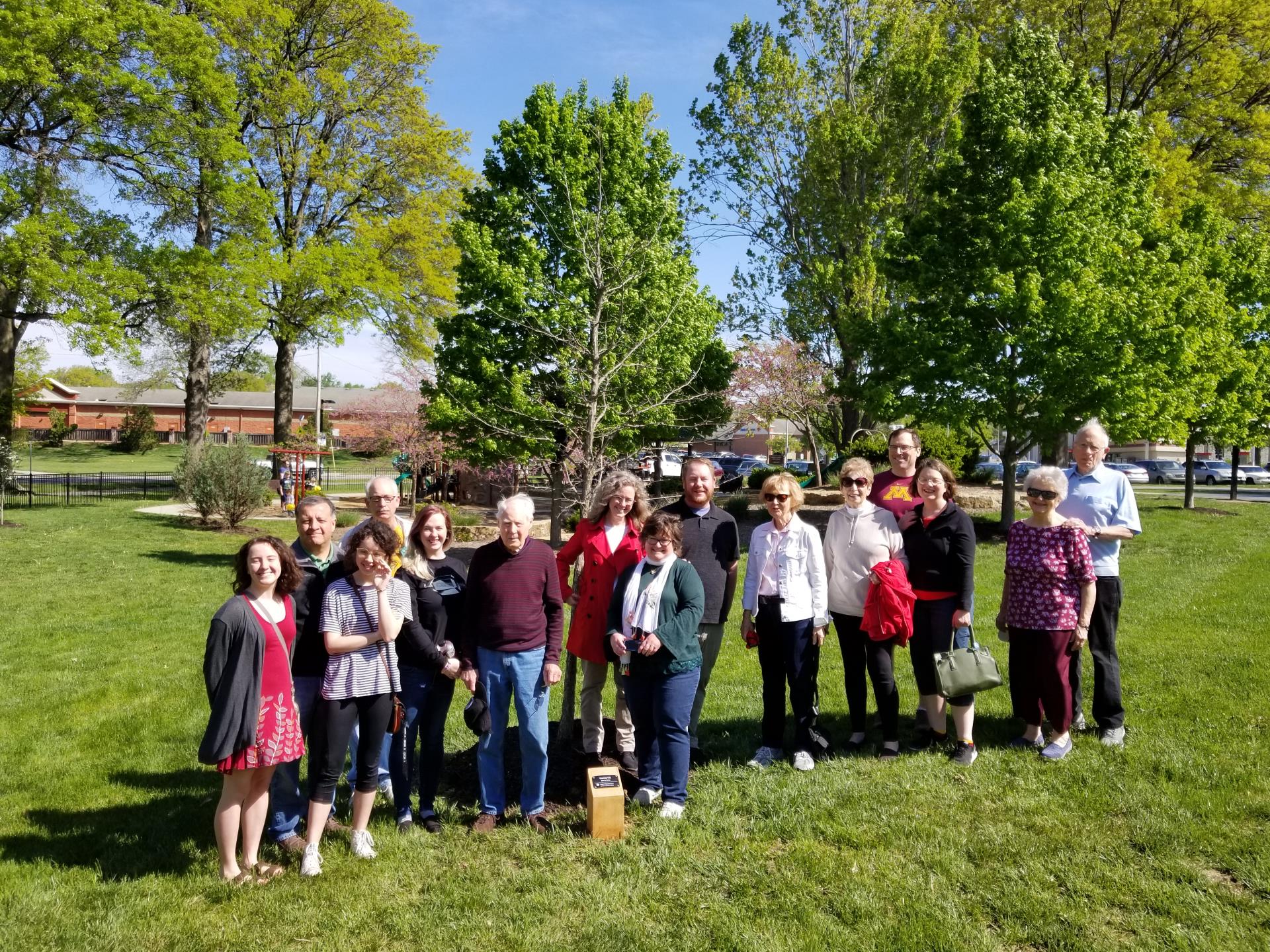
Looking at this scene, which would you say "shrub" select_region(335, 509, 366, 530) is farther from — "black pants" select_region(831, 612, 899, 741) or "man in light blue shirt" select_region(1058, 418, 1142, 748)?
"man in light blue shirt" select_region(1058, 418, 1142, 748)

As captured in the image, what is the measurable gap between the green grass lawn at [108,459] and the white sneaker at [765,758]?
3358 cm

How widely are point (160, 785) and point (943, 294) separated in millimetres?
14538

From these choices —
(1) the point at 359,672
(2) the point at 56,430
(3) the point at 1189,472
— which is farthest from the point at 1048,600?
(2) the point at 56,430

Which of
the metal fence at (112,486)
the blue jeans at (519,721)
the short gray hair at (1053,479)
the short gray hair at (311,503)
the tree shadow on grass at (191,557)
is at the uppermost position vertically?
the short gray hair at (1053,479)

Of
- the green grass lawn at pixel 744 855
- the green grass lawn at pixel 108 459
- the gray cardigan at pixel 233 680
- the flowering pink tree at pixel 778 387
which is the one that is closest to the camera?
the green grass lawn at pixel 744 855

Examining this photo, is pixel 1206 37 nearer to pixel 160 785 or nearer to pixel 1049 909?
pixel 1049 909

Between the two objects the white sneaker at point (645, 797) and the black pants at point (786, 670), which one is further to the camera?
the black pants at point (786, 670)

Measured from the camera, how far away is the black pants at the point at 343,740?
383 cm

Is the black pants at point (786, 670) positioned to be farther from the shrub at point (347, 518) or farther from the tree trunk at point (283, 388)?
the tree trunk at point (283, 388)

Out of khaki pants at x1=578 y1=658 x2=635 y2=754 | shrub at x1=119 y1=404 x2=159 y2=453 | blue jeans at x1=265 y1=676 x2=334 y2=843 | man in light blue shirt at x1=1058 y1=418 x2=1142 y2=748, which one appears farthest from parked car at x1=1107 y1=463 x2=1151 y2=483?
shrub at x1=119 y1=404 x2=159 y2=453

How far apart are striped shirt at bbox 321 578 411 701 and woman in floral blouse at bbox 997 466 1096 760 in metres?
3.47

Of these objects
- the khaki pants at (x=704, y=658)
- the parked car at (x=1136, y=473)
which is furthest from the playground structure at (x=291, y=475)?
the parked car at (x=1136, y=473)

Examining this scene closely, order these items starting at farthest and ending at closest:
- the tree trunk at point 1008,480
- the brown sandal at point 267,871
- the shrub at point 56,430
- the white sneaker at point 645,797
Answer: the shrub at point 56,430
the tree trunk at point 1008,480
the white sneaker at point 645,797
the brown sandal at point 267,871

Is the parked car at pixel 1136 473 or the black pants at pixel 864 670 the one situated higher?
the parked car at pixel 1136 473
